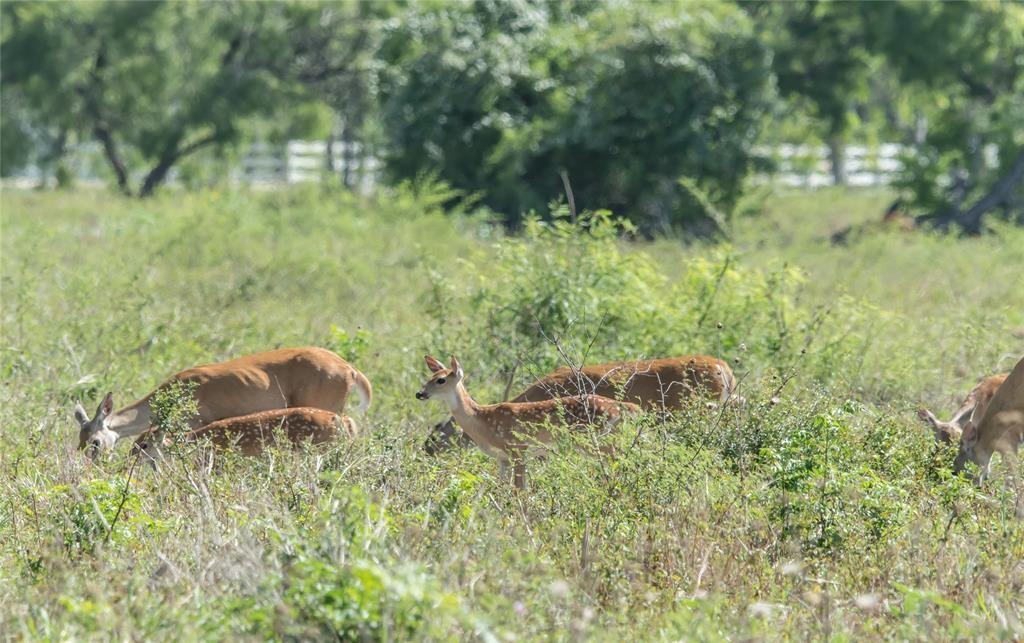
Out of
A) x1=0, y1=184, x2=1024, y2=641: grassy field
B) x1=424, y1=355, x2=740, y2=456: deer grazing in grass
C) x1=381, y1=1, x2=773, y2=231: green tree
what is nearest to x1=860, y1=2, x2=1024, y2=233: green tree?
x1=381, y1=1, x2=773, y2=231: green tree

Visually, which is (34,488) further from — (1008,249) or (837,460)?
(1008,249)

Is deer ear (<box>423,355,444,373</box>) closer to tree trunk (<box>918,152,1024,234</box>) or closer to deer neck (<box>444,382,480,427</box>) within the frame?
deer neck (<box>444,382,480,427</box>)

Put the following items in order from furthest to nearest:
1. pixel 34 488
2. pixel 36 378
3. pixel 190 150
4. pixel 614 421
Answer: pixel 190 150, pixel 36 378, pixel 614 421, pixel 34 488

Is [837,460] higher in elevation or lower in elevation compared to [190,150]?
higher

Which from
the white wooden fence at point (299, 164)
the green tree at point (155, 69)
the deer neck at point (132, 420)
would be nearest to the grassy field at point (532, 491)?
the deer neck at point (132, 420)

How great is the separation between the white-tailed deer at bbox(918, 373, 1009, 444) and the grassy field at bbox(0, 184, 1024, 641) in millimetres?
300

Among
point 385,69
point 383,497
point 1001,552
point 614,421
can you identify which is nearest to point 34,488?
point 383,497

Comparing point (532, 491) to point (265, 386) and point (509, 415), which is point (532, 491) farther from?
point (265, 386)

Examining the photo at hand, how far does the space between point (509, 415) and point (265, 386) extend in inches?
70.1

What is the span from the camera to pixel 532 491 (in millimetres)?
7461

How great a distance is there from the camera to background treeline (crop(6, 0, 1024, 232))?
22797 mm

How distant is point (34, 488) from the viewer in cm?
727

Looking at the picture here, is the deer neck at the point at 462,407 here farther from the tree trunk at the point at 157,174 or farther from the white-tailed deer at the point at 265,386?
the tree trunk at the point at 157,174

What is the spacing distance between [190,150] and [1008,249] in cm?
1836
